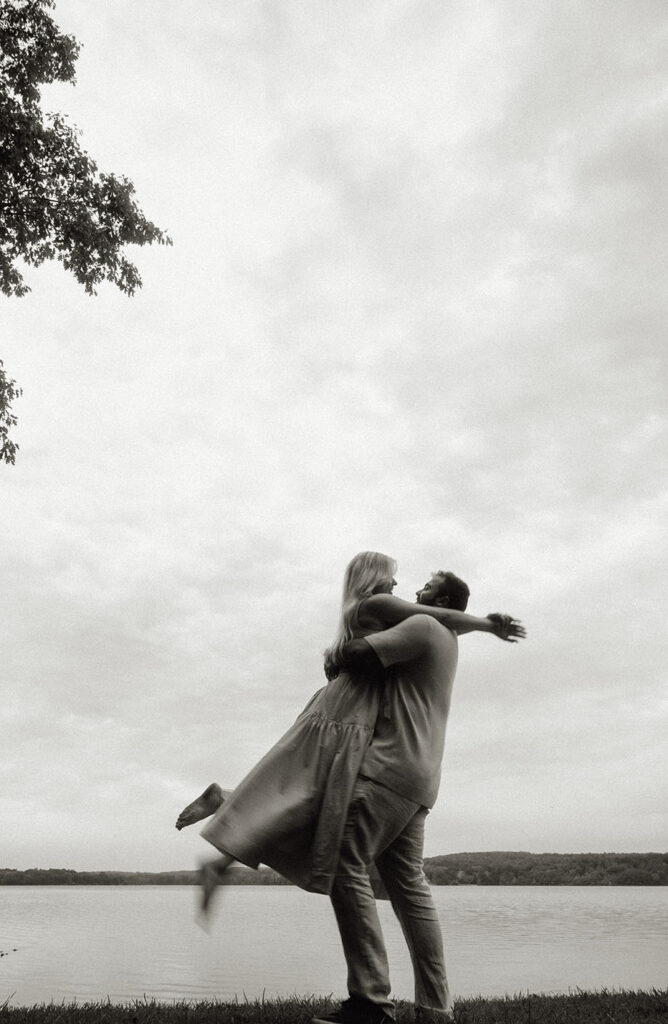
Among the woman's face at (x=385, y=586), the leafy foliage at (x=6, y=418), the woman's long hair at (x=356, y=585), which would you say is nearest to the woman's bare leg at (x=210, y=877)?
the woman's long hair at (x=356, y=585)

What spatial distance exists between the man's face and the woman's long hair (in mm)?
265

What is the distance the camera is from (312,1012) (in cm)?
509

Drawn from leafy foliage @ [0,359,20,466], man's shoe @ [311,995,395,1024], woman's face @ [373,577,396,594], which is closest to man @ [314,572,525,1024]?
man's shoe @ [311,995,395,1024]

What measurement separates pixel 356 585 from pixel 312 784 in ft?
3.29

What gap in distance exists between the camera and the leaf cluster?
11570 millimetres

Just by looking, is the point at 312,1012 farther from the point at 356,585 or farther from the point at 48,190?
the point at 48,190

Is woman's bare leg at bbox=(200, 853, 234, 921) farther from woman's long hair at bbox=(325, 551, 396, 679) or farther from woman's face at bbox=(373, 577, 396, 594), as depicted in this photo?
woman's face at bbox=(373, 577, 396, 594)

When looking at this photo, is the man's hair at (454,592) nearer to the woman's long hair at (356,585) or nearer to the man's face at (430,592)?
the man's face at (430,592)

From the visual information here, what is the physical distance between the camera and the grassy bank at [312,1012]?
473 cm

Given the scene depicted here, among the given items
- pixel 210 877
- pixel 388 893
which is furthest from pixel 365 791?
pixel 210 877

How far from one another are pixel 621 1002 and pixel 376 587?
333 centimetres

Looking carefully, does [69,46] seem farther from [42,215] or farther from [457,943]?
[457,943]

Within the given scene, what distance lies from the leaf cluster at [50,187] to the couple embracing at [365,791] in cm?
869

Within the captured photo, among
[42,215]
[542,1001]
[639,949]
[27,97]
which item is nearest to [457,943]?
[639,949]
